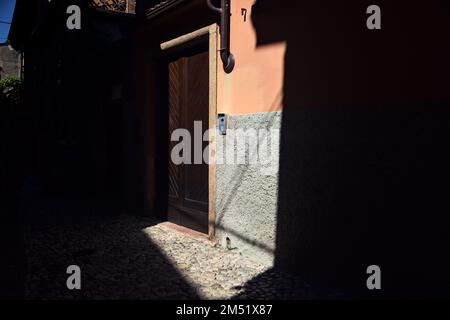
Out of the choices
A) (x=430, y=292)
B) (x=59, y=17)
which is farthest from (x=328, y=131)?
(x=59, y=17)

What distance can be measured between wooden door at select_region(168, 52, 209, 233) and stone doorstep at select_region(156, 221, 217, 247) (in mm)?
70

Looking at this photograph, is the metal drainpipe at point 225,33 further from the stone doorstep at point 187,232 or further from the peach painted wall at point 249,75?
the stone doorstep at point 187,232

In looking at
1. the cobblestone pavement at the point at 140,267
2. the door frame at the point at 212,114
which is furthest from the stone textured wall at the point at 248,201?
the cobblestone pavement at the point at 140,267

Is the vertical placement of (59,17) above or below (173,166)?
above

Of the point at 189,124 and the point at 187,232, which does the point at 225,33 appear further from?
the point at 187,232

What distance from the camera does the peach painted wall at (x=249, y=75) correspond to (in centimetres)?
419

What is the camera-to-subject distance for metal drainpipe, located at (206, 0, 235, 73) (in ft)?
15.5

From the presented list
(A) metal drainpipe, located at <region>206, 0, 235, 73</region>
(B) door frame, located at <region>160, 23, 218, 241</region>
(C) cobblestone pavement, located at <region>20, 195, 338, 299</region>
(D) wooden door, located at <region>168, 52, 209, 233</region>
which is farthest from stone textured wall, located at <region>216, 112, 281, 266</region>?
(A) metal drainpipe, located at <region>206, 0, 235, 73</region>

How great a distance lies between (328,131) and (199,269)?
6.90 feet

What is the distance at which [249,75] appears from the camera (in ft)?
15.0

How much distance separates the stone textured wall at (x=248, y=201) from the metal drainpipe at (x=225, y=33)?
745 millimetres

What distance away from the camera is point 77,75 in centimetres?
929

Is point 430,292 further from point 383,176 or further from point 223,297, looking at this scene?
point 223,297

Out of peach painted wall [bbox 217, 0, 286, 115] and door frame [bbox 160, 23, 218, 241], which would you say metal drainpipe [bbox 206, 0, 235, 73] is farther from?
door frame [bbox 160, 23, 218, 241]
